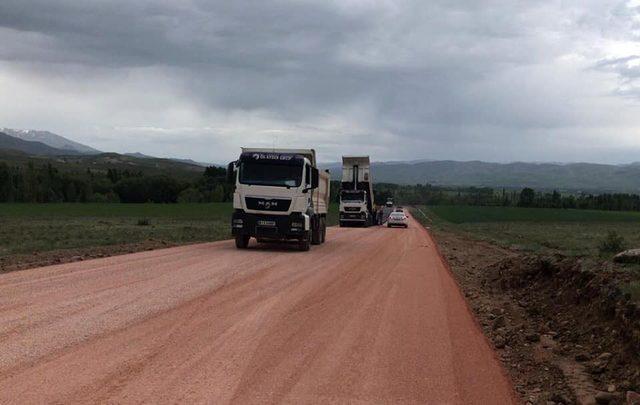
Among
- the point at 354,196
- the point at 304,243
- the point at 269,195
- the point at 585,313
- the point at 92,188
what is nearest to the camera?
the point at 585,313

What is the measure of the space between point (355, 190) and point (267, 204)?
2803 cm

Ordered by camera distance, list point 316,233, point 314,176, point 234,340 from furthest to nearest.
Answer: point 316,233, point 314,176, point 234,340

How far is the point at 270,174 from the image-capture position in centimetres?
2119

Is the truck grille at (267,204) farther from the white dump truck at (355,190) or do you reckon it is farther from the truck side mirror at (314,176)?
the white dump truck at (355,190)

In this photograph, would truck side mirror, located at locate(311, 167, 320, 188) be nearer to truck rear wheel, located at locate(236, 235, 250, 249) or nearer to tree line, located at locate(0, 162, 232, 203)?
truck rear wheel, located at locate(236, 235, 250, 249)

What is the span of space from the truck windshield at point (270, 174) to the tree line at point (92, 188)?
282ft

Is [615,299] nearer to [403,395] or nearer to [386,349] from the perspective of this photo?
[386,349]

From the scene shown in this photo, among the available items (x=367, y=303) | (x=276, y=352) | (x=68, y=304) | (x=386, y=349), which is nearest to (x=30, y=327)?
(x=68, y=304)

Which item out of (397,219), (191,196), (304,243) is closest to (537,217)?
(397,219)

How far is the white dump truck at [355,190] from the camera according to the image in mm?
48375

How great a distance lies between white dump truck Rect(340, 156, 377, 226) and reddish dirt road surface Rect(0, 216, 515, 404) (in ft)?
112

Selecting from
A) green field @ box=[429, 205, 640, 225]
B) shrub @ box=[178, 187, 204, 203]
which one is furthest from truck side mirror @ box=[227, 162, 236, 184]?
shrub @ box=[178, 187, 204, 203]

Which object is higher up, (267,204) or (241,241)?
(267,204)

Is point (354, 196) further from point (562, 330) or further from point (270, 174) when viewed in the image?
point (562, 330)
